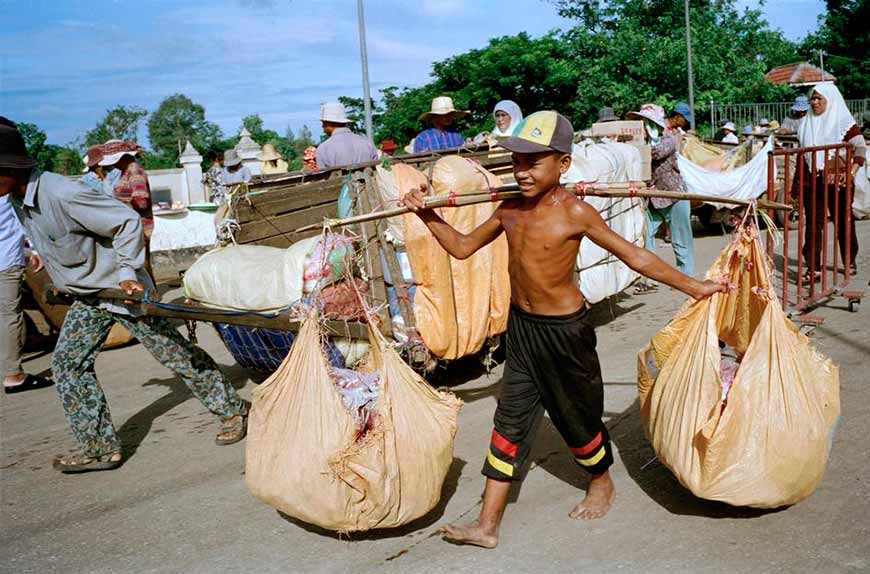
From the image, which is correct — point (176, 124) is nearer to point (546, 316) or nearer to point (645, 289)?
point (645, 289)

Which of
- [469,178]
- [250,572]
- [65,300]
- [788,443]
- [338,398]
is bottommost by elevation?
[250,572]

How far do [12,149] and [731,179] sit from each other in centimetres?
880

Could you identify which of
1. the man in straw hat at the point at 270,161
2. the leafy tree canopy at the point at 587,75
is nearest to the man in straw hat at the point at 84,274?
the man in straw hat at the point at 270,161

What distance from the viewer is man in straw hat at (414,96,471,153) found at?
7.40m

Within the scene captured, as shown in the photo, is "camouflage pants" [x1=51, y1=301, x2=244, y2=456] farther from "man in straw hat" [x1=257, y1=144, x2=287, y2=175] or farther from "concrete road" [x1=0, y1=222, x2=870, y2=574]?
"man in straw hat" [x1=257, y1=144, x2=287, y2=175]

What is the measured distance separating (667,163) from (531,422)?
5.30 m

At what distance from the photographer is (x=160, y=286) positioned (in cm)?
965

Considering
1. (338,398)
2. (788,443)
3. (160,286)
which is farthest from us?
(160,286)

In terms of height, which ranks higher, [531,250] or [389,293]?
[531,250]

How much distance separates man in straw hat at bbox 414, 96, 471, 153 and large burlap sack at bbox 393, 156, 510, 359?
7.51 feet

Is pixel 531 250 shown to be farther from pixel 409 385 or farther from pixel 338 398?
pixel 338 398

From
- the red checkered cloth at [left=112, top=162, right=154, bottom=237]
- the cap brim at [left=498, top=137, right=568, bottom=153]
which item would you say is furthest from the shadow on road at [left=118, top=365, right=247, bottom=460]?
the cap brim at [left=498, top=137, right=568, bottom=153]

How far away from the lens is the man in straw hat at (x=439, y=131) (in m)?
7.40

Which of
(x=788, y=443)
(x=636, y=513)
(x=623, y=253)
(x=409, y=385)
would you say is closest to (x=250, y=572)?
(x=409, y=385)
